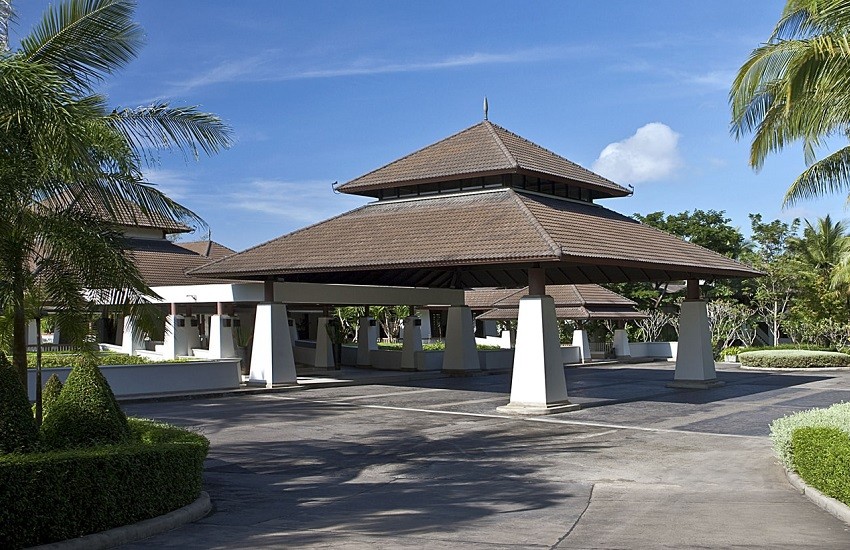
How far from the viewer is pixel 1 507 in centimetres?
779

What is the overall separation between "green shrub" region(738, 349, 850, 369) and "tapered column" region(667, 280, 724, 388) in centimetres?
1450

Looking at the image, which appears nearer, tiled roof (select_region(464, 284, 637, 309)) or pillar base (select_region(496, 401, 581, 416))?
pillar base (select_region(496, 401, 581, 416))

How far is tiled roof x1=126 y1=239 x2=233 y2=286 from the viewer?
37.2 meters

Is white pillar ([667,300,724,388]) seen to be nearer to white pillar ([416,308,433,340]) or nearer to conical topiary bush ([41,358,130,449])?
conical topiary bush ([41,358,130,449])

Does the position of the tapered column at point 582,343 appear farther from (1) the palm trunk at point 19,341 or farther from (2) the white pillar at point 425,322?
(1) the palm trunk at point 19,341

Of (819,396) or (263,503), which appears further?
(819,396)

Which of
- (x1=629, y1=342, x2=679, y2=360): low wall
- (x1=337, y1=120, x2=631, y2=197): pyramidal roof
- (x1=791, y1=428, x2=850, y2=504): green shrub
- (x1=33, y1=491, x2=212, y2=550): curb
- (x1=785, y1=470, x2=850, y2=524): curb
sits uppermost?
(x1=337, y1=120, x2=631, y2=197): pyramidal roof

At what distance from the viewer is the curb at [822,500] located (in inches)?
366

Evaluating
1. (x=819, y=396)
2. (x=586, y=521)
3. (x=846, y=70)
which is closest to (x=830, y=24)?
(x=846, y=70)

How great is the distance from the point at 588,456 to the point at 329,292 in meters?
15.8

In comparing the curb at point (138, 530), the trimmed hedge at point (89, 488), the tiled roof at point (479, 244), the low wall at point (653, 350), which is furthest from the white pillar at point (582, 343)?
the trimmed hedge at point (89, 488)

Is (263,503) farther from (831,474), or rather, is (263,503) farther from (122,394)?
(122,394)

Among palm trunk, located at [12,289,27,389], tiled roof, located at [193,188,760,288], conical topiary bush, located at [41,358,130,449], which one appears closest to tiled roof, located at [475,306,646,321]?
tiled roof, located at [193,188,760,288]

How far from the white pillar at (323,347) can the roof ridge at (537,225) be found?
530 inches
